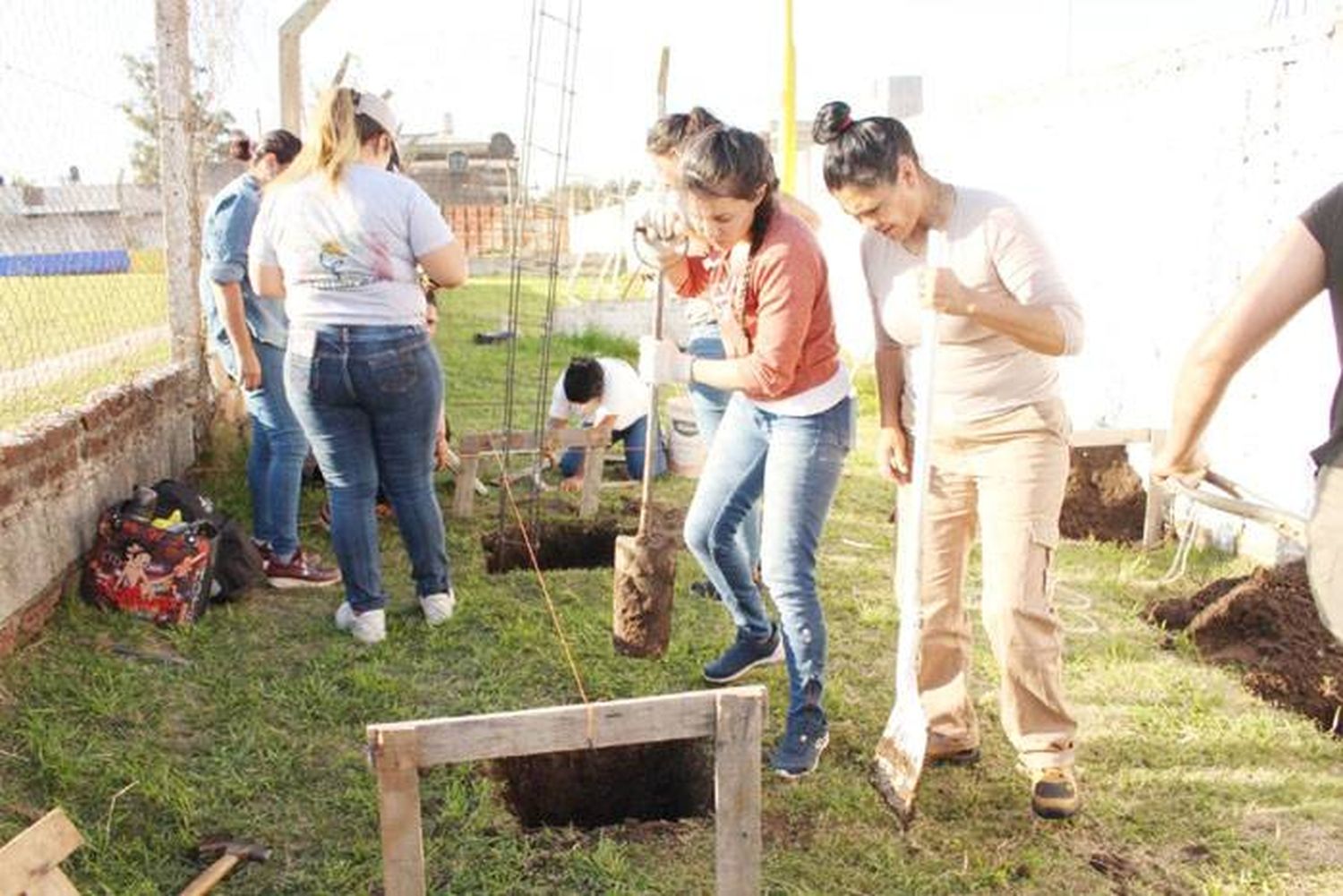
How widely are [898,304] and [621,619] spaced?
54.7 inches

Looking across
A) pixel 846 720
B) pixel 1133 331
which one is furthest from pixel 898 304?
pixel 1133 331

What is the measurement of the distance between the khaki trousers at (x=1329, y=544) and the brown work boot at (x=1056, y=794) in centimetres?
131

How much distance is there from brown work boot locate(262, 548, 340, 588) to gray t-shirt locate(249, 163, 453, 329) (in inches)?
51.1

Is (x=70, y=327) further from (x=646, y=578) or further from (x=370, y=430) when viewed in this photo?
(x=646, y=578)

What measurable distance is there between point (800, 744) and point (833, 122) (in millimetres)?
1654

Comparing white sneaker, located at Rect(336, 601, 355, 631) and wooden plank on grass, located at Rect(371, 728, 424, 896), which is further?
white sneaker, located at Rect(336, 601, 355, 631)

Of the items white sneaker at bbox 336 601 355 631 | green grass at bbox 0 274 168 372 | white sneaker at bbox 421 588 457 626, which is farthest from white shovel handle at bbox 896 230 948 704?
green grass at bbox 0 274 168 372

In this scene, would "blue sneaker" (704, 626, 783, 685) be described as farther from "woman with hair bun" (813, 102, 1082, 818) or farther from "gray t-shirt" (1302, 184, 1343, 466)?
"gray t-shirt" (1302, 184, 1343, 466)

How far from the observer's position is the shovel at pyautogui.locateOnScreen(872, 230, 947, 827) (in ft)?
8.46

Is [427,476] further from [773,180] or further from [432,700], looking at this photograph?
[773,180]

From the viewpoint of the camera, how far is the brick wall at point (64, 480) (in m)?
3.52

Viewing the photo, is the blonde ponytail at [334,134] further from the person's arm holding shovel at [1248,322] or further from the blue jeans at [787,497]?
the person's arm holding shovel at [1248,322]

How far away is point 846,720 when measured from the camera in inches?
136

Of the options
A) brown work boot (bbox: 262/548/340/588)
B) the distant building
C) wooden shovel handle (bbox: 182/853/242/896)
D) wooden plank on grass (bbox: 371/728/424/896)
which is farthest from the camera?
the distant building
